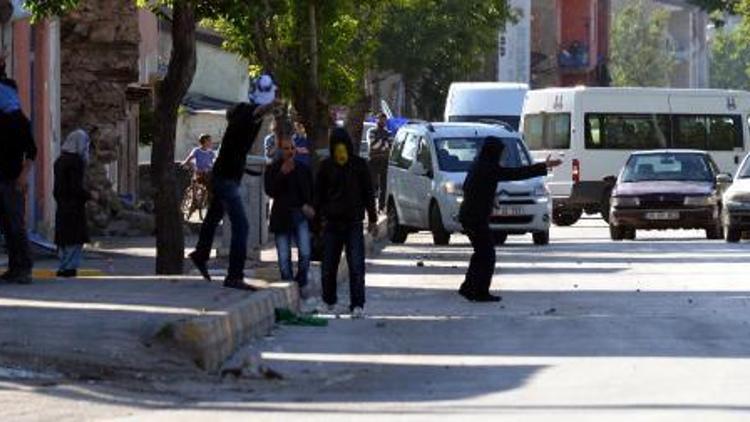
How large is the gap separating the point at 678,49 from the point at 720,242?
124m

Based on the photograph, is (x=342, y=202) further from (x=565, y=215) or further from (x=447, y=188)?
(x=565, y=215)

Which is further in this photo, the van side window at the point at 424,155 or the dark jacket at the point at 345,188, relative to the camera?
the van side window at the point at 424,155

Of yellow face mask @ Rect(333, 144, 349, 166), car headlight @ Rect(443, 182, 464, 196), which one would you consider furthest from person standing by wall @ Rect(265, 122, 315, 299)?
car headlight @ Rect(443, 182, 464, 196)

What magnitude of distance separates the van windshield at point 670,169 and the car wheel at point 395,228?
4414 millimetres

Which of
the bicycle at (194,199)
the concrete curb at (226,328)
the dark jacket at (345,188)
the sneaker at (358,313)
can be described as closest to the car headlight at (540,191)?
the bicycle at (194,199)

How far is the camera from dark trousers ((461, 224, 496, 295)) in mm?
22750

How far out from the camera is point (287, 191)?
2291 cm

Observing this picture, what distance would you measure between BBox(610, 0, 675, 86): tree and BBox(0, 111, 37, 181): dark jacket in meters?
111

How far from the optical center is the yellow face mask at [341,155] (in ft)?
69.7

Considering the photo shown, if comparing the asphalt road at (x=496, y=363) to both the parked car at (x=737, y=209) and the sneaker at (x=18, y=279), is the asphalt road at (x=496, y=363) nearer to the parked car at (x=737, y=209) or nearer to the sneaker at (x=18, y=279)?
the sneaker at (x=18, y=279)

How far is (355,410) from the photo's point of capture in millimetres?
12680

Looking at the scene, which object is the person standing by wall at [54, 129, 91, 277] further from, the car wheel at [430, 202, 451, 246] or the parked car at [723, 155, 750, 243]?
the parked car at [723, 155, 750, 243]

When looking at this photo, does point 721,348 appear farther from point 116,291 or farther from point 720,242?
point 720,242

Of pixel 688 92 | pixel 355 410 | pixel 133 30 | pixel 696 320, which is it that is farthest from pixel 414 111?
pixel 355 410
